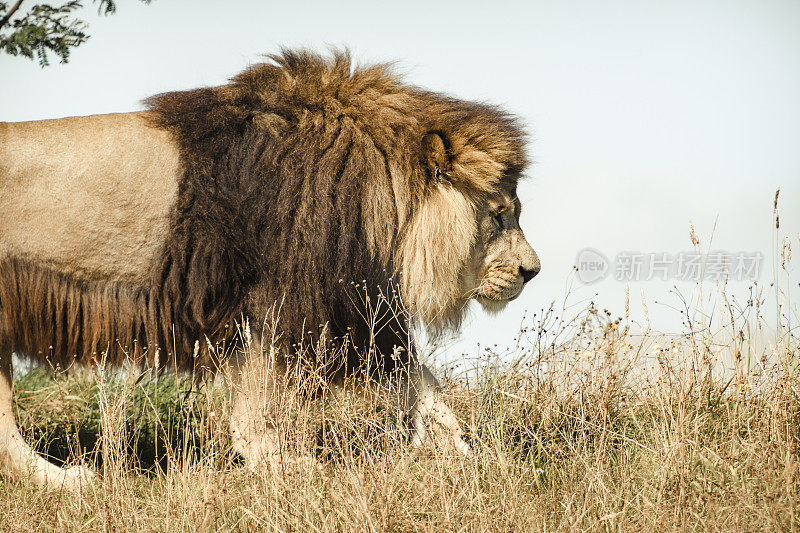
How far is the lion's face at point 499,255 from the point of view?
4809 millimetres

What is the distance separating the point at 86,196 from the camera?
4.23 m

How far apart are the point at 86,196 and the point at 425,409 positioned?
188 cm

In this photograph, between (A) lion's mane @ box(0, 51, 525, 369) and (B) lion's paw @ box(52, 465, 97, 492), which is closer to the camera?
(B) lion's paw @ box(52, 465, 97, 492)

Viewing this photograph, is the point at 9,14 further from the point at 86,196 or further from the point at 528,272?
the point at 528,272

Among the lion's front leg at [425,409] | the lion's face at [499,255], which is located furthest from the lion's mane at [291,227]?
the lion's front leg at [425,409]

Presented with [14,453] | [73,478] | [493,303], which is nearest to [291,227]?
[493,303]

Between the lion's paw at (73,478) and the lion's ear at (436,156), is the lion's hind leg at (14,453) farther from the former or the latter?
the lion's ear at (436,156)

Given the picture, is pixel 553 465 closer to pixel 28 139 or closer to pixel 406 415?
pixel 406 415

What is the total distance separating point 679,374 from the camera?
4.11m

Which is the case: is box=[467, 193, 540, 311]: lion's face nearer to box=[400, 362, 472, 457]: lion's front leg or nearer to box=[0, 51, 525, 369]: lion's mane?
box=[0, 51, 525, 369]: lion's mane

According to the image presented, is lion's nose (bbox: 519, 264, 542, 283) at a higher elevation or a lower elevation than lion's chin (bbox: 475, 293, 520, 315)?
higher

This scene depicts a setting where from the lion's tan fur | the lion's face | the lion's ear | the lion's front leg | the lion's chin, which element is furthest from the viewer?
the lion's chin

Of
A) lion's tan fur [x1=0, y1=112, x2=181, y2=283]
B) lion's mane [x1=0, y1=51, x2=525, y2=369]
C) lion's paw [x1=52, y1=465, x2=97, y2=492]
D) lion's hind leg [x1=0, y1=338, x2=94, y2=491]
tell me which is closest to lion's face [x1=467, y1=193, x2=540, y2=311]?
lion's mane [x1=0, y1=51, x2=525, y2=369]

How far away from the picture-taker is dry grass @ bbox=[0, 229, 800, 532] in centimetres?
322
